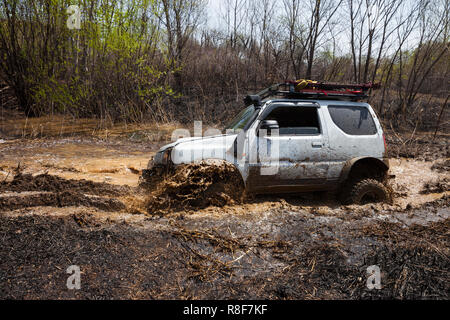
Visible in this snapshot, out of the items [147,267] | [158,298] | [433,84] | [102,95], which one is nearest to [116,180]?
[147,267]

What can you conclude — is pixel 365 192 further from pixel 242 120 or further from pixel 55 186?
pixel 55 186

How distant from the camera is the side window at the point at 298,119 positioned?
4488 millimetres

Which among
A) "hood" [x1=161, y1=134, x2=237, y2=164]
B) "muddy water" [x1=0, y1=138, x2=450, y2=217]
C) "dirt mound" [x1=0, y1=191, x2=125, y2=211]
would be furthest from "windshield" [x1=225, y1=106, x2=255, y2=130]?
"dirt mound" [x1=0, y1=191, x2=125, y2=211]

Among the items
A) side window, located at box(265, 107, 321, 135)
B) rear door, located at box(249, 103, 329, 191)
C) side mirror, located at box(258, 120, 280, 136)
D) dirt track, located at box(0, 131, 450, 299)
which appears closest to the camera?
dirt track, located at box(0, 131, 450, 299)

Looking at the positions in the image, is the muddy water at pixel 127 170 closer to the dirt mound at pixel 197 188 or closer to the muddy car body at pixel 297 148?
the dirt mound at pixel 197 188

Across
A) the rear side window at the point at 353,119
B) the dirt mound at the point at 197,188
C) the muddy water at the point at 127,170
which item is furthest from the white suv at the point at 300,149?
the muddy water at the point at 127,170

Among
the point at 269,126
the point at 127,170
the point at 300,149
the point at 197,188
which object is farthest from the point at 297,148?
the point at 127,170

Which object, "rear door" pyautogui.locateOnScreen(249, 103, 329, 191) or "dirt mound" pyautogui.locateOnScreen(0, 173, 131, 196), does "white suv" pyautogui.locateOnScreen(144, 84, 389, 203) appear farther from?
"dirt mound" pyautogui.locateOnScreen(0, 173, 131, 196)

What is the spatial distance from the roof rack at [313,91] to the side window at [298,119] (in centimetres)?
26

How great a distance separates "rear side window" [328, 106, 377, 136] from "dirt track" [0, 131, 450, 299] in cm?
123

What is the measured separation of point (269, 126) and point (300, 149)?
0.81 m

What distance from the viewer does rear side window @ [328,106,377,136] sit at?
470 centimetres

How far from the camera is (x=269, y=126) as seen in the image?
3.91 meters

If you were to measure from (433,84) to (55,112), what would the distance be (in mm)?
18991
